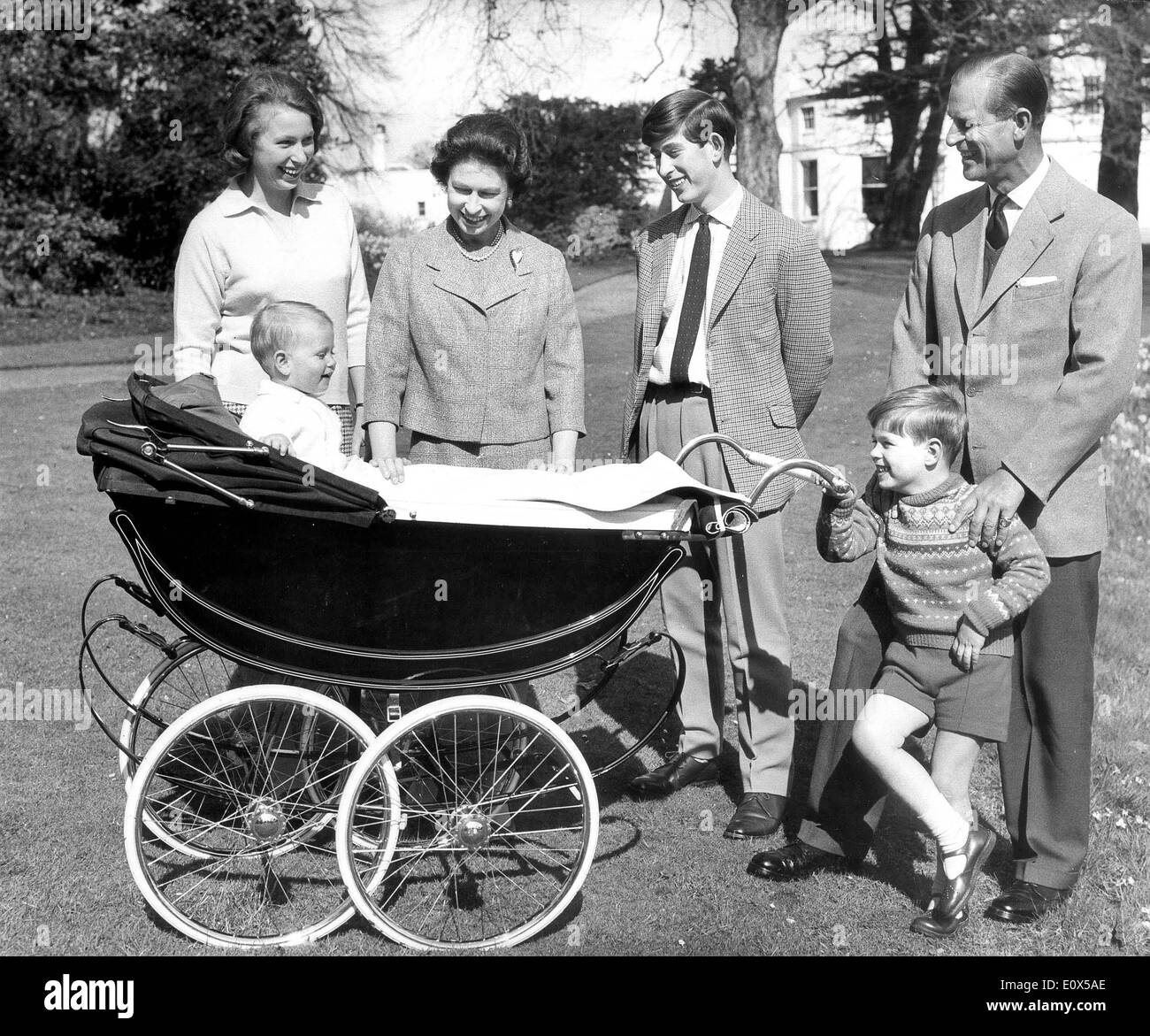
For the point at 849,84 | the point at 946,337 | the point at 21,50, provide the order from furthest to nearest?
1. the point at 849,84
2. the point at 21,50
3. the point at 946,337

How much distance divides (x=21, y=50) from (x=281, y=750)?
76.7 feet

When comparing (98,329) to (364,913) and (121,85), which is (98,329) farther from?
(364,913)

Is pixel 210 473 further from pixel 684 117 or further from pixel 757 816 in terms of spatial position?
pixel 757 816

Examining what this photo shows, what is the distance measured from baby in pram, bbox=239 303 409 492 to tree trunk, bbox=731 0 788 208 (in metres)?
14.0

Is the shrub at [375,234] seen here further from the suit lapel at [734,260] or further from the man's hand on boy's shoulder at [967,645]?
the man's hand on boy's shoulder at [967,645]

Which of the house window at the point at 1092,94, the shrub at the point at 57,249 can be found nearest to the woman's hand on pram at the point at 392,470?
the shrub at the point at 57,249

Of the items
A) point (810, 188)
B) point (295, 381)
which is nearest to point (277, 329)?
point (295, 381)

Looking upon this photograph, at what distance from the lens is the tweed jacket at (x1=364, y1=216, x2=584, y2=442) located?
13.9 feet

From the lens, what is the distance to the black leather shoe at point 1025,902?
3.78 meters

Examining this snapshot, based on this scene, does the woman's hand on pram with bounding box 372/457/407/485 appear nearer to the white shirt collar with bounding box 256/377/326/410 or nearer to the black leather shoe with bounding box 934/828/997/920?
the white shirt collar with bounding box 256/377/326/410

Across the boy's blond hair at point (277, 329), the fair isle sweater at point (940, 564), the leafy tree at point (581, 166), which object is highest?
the leafy tree at point (581, 166)

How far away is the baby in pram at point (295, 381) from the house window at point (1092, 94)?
25828 mm

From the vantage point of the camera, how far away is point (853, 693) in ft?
12.7
